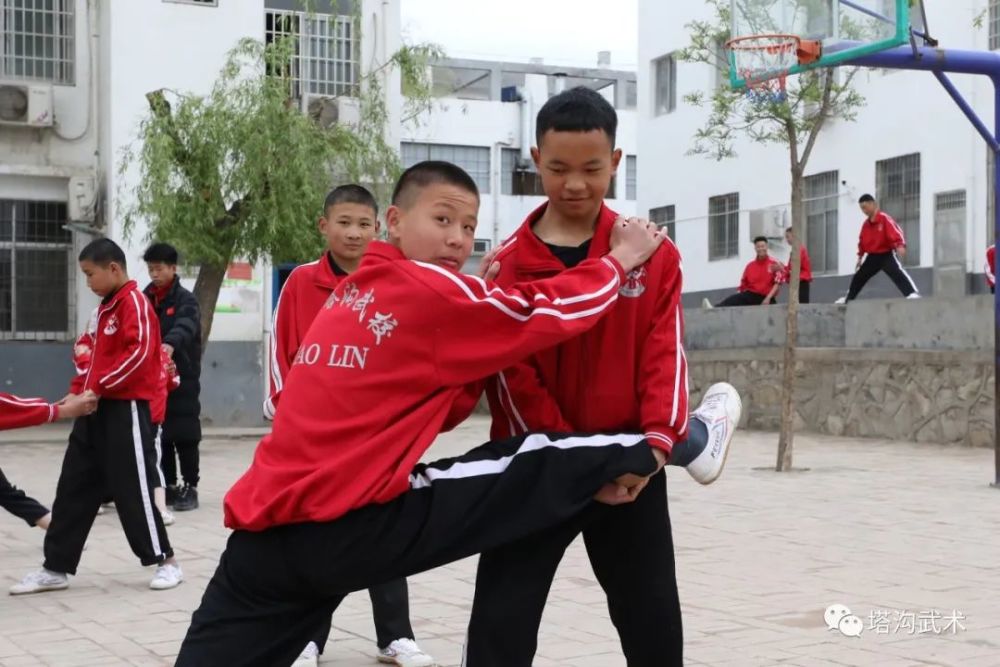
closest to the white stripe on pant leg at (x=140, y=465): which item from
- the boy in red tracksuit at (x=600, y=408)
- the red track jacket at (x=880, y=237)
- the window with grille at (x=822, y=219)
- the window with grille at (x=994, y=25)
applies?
the boy in red tracksuit at (x=600, y=408)

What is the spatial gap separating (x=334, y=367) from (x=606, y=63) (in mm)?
45041

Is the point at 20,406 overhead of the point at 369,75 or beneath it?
beneath

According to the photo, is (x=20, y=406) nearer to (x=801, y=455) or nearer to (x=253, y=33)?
(x=801, y=455)

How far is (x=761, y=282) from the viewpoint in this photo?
67.0 ft

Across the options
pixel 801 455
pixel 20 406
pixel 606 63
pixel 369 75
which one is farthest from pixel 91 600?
pixel 606 63

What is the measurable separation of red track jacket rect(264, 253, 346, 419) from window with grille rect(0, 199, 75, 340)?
52.1 feet

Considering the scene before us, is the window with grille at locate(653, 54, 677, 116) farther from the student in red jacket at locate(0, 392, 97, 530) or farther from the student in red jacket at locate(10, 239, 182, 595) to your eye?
the student in red jacket at locate(0, 392, 97, 530)

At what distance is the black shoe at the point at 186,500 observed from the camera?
1059 centimetres

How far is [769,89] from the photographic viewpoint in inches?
467

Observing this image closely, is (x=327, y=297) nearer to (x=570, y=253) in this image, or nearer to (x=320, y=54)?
(x=570, y=253)

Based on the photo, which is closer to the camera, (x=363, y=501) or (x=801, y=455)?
(x=363, y=501)

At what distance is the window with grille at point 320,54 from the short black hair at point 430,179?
1807cm

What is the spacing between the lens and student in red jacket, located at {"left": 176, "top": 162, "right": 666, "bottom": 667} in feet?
10.5

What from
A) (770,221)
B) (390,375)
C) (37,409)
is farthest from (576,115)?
(770,221)
